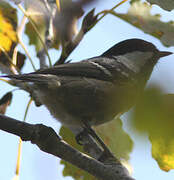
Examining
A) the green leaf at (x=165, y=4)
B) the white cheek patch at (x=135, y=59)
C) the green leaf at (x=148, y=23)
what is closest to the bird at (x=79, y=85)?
the white cheek patch at (x=135, y=59)

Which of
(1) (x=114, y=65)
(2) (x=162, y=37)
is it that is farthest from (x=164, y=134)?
(1) (x=114, y=65)

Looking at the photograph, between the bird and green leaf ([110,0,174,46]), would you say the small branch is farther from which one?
green leaf ([110,0,174,46])

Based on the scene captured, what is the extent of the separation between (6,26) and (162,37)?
1546 mm

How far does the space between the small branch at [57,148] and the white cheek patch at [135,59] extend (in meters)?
0.80

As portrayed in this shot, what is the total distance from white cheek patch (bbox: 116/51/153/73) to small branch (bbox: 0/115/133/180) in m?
0.80

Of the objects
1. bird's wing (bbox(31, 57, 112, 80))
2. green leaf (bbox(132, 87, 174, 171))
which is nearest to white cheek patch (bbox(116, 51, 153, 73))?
bird's wing (bbox(31, 57, 112, 80))

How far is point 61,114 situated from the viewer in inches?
91.3

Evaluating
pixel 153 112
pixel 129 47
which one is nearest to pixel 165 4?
pixel 153 112

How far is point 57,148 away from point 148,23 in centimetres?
85

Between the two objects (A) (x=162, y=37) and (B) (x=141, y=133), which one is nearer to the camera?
(B) (x=141, y=133)

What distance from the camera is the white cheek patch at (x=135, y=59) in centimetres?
222

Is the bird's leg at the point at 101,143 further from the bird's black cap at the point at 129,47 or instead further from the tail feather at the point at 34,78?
the bird's black cap at the point at 129,47

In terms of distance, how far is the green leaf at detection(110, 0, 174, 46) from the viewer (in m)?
1.39

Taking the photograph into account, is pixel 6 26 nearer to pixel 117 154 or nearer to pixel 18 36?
pixel 18 36
